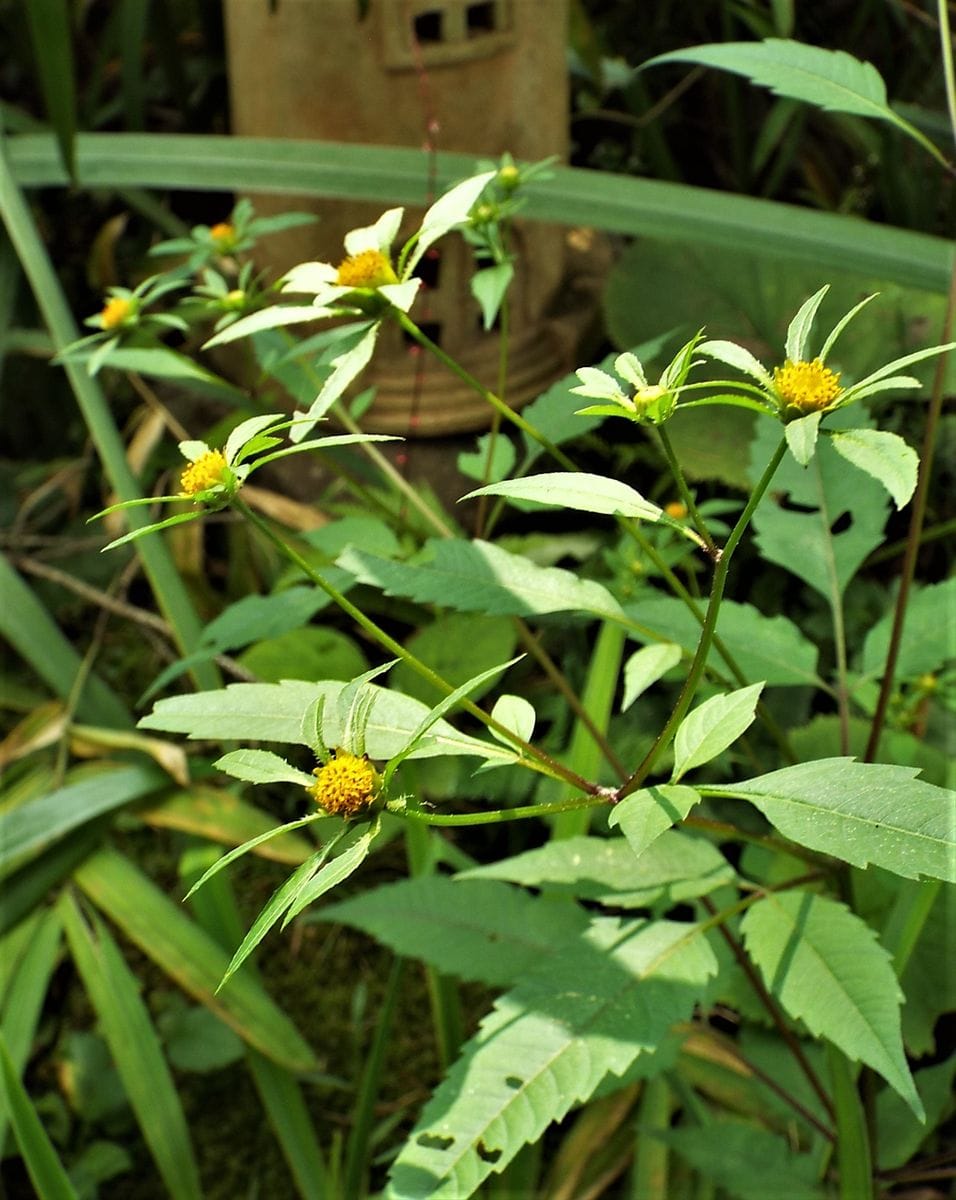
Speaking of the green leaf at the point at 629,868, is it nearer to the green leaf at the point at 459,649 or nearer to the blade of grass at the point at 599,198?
the green leaf at the point at 459,649

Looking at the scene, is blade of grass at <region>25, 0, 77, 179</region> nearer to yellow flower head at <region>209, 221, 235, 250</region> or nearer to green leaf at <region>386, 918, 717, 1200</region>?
yellow flower head at <region>209, 221, 235, 250</region>

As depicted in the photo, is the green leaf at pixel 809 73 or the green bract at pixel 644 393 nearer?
the green bract at pixel 644 393

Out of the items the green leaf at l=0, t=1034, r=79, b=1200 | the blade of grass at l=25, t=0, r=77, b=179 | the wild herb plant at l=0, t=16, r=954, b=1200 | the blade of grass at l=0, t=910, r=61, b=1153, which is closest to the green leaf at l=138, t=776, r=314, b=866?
the wild herb plant at l=0, t=16, r=954, b=1200

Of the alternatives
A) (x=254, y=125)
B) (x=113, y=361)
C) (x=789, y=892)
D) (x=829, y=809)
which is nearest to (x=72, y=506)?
(x=254, y=125)

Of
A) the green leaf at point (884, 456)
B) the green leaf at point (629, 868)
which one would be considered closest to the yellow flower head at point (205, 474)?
the green leaf at point (884, 456)

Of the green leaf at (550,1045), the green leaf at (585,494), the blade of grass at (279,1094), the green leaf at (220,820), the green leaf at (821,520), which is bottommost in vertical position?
the blade of grass at (279,1094)

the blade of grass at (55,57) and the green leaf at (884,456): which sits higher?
the blade of grass at (55,57)
